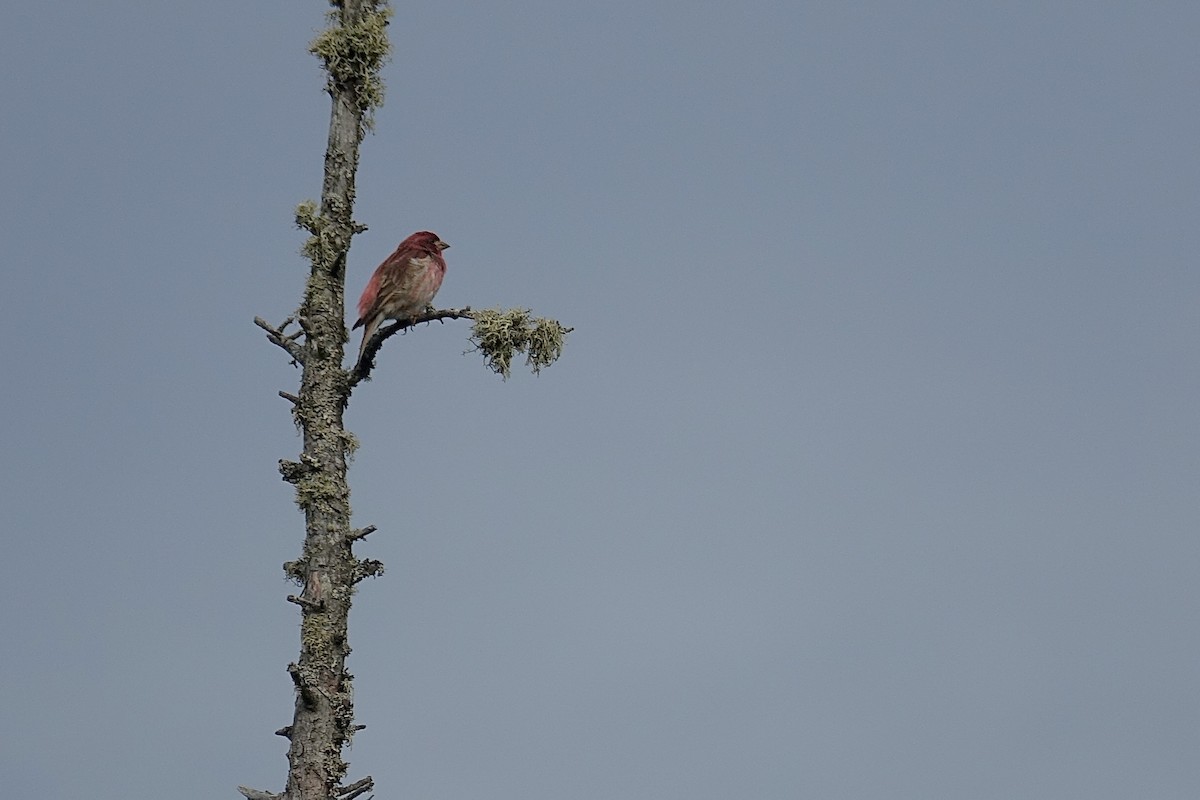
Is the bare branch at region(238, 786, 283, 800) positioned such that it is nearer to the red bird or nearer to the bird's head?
the red bird

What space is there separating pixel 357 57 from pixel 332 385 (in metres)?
2.36

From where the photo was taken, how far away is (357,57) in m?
9.98

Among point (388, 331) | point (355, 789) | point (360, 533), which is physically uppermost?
point (388, 331)

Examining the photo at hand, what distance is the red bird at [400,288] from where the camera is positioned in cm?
995

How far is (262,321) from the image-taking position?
30.9 feet

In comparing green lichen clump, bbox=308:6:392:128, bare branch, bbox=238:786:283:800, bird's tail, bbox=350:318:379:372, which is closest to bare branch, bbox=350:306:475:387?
bird's tail, bbox=350:318:379:372

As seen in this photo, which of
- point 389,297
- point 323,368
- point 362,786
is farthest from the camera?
point 389,297

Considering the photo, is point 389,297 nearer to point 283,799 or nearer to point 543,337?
point 543,337

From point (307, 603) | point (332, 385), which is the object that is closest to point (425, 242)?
point (332, 385)

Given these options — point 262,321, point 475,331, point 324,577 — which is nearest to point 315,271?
point 262,321

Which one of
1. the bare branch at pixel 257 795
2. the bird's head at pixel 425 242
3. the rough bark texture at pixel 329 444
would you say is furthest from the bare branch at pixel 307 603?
the bird's head at pixel 425 242

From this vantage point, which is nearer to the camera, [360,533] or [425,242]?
[360,533]

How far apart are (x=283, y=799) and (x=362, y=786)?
47cm

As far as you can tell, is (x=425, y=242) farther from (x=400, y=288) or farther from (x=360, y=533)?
(x=360, y=533)
